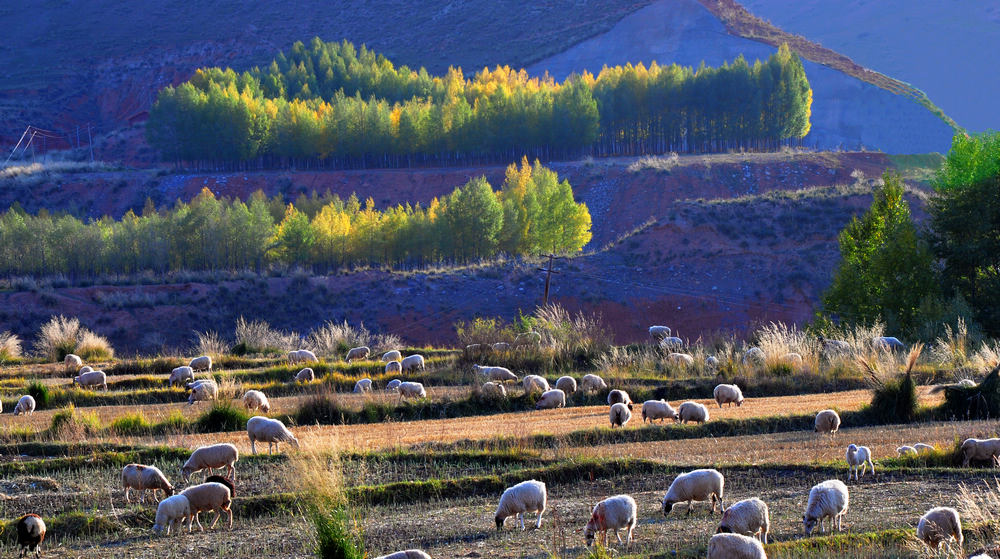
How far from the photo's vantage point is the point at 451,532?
11.8 metres

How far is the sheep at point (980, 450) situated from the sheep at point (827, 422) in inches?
158

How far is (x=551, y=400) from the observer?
23.3 meters

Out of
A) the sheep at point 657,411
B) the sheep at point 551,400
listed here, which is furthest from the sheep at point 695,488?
the sheep at point 551,400

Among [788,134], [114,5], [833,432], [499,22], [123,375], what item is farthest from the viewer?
[114,5]

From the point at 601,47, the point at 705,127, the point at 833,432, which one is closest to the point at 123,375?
the point at 833,432

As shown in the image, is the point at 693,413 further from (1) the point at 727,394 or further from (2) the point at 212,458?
(2) the point at 212,458

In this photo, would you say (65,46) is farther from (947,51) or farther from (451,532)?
(451,532)

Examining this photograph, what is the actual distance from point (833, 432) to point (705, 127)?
85.7 m

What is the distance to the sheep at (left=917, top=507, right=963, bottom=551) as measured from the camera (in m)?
9.56

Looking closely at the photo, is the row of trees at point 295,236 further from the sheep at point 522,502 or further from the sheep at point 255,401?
the sheep at point 522,502

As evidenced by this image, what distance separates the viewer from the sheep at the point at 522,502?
11.7m

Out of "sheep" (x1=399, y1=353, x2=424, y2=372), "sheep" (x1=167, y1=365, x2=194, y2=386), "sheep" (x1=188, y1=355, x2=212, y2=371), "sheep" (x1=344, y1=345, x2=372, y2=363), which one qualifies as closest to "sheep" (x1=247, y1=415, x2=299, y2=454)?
"sheep" (x1=167, y1=365, x2=194, y2=386)

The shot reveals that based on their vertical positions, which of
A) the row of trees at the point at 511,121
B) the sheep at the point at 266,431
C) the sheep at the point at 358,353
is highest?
the row of trees at the point at 511,121

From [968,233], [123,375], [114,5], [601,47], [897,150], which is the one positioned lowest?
[123,375]
